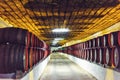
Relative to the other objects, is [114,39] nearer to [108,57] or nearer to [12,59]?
[108,57]

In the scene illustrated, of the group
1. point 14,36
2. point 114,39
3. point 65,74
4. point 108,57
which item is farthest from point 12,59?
point 65,74

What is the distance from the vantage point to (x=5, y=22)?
12.3m

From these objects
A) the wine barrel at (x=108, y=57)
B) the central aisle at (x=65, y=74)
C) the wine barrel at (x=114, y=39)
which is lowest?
the central aisle at (x=65, y=74)

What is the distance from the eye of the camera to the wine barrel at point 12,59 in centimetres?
523

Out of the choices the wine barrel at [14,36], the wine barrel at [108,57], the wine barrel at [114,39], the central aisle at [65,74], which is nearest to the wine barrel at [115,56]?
the wine barrel at [114,39]

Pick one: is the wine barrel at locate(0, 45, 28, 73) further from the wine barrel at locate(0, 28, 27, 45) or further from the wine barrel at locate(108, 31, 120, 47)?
the wine barrel at locate(108, 31, 120, 47)

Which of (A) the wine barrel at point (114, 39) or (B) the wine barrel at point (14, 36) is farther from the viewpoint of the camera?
(A) the wine barrel at point (114, 39)

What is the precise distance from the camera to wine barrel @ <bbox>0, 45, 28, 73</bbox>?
5230mm

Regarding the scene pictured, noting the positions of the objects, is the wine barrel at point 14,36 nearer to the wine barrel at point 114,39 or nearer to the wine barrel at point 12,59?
the wine barrel at point 12,59

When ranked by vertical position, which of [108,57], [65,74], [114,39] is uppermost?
[114,39]

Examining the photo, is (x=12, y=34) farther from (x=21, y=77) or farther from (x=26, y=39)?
(x=21, y=77)

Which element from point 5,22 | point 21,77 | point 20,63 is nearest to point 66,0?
point 20,63

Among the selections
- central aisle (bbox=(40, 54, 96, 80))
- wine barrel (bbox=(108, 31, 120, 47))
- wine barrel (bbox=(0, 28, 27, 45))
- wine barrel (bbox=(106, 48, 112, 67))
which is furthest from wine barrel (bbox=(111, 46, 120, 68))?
central aisle (bbox=(40, 54, 96, 80))

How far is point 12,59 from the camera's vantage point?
5242 millimetres
